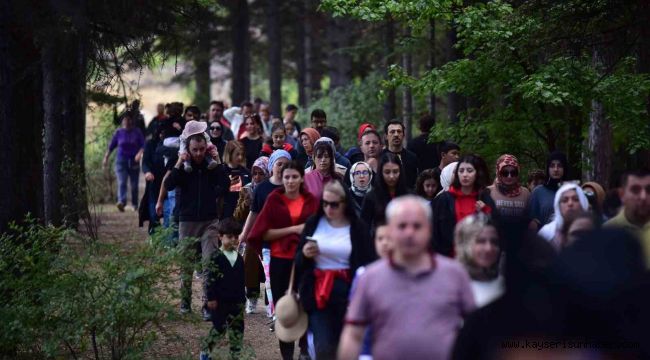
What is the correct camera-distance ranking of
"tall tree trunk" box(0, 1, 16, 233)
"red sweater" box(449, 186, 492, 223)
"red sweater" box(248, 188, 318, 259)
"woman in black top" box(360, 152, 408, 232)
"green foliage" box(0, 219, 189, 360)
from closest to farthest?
"green foliage" box(0, 219, 189, 360) < "red sweater" box(449, 186, 492, 223) < "red sweater" box(248, 188, 318, 259) < "woman in black top" box(360, 152, 408, 232) < "tall tree trunk" box(0, 1, 16, 233)

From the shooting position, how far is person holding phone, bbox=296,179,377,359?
10.0 meters

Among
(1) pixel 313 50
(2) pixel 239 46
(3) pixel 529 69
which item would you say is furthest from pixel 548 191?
(1) pixel 313 50

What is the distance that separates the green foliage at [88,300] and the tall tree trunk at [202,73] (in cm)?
2419

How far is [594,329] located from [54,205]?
1419cm

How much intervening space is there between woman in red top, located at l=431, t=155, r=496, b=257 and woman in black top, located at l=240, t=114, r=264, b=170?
786cm

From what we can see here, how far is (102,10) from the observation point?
13820 millimetres

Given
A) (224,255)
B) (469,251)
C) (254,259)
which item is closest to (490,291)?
(469,251)

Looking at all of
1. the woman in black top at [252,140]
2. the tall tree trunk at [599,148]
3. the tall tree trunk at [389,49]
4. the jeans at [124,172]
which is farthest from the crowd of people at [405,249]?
the tall tree trunk at [389,49]

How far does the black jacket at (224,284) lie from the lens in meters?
11.6

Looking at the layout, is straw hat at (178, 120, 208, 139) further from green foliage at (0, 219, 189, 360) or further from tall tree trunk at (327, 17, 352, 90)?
tall tree trunk at (327, 17, 352, 90)

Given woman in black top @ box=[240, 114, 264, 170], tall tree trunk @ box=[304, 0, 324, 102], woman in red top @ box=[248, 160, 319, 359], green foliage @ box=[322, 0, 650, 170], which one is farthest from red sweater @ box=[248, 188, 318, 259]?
tall tree trunk @ box=[304, 0, 324, 102]

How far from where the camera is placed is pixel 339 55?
37.5 m

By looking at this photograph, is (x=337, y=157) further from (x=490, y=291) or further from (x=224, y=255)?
(x=490, y=291)

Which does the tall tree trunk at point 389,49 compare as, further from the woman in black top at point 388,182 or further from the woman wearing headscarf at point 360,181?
the woman in black top at point 388,182
